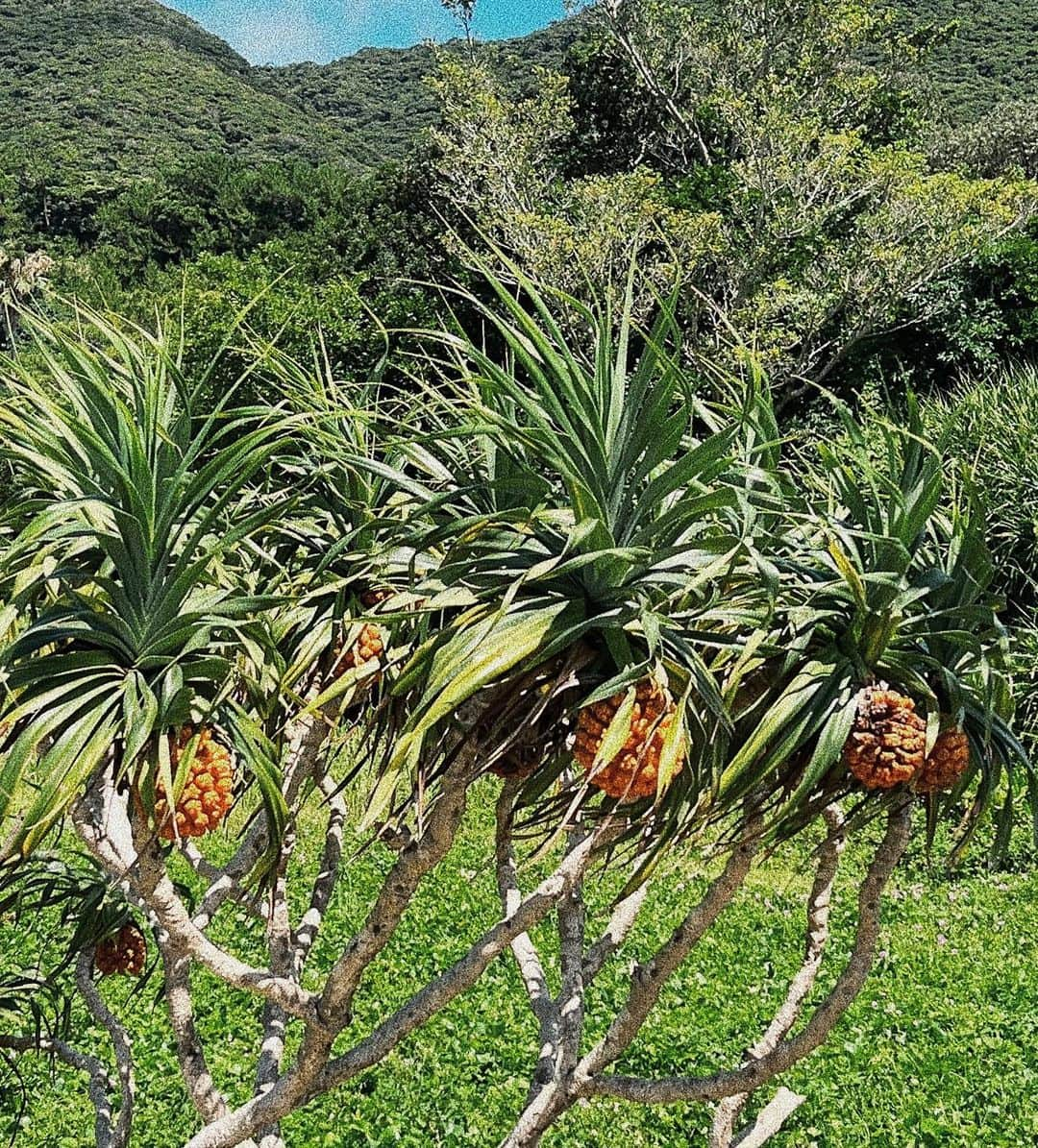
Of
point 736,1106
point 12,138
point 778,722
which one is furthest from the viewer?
point 12,138

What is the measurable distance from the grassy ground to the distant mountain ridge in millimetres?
33924

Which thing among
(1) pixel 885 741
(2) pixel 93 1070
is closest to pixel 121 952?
(2) pixel 93 1070

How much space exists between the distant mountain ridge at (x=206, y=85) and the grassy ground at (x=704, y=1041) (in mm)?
33924

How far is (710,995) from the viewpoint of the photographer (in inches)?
239

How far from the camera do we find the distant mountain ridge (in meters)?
39.1

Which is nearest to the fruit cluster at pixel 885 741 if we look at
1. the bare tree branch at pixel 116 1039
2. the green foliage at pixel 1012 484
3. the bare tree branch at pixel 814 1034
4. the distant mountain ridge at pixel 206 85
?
the bare tree branch at pixel 814 1034

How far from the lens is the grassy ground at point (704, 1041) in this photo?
490 cm

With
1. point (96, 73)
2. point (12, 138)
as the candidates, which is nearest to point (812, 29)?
point (12, 138)

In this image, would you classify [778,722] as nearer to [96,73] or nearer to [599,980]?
[599,980]

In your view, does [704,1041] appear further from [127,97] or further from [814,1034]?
[127,97]

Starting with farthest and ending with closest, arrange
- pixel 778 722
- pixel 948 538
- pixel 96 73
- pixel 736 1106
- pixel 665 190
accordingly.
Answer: pixel 96 73 → pixel 665 190 → pixel 736 1106 → pixel 948 538 → pixel 778 722

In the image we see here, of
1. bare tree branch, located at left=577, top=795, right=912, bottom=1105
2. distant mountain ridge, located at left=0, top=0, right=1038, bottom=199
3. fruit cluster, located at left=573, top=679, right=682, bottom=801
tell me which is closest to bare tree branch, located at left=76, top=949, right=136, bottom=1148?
bare tree branch, located at left=577, top=795, right=912, bottom=1105

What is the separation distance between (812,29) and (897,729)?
54.7 ft

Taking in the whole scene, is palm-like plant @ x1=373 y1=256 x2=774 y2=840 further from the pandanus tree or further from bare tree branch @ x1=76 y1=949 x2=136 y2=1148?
bare tree branch @ x1=76 y1=949 x2=136 y2=1148
